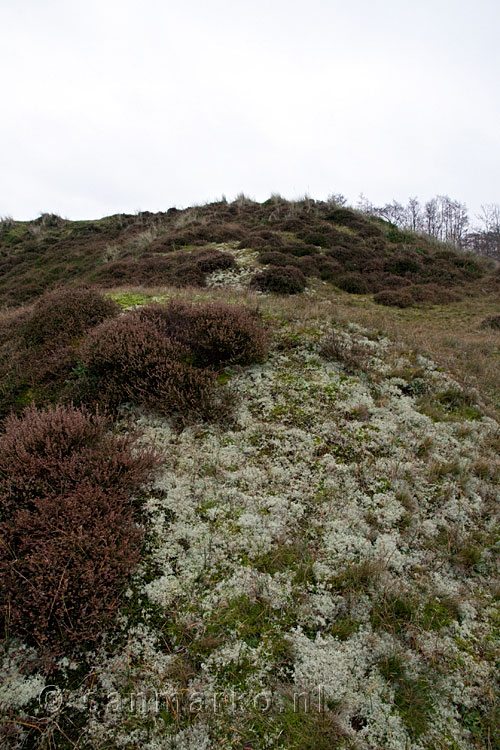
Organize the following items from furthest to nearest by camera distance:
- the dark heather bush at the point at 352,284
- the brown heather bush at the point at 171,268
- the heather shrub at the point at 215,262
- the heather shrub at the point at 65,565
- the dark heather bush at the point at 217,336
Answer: the heather shrub at the point at 215,262 < the dark heather bush at the point at 352,284 < the brown heather bush at the point at 171,268 < the dark heather bush at the point at 217,336 < the heather shrub at the point at 65,565

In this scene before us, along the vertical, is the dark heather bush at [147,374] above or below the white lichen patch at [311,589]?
above

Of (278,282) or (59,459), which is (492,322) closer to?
(278,282)

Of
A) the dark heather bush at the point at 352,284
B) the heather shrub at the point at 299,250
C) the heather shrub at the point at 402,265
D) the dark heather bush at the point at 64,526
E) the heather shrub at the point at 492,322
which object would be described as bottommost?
the dark heather bush at the point at 64,526

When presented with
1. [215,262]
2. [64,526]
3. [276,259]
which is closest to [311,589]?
[64,526]

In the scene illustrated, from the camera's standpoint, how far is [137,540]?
3107 mm

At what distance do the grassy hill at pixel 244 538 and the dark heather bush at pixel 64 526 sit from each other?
2 centimetres

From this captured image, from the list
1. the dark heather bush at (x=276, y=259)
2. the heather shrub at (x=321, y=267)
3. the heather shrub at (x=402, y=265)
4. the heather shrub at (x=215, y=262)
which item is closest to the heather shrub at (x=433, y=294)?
the heather shrub at (x=402, y=265)

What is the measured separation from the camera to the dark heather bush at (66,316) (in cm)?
684

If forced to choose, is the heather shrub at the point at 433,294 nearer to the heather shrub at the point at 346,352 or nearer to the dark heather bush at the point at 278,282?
the dark heather bush at the point at 278,282

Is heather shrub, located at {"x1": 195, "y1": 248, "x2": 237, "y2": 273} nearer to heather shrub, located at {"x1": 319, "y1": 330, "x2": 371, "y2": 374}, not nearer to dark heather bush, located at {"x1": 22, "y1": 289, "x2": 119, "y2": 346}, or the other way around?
dark heather bush, located at {"x1": 22, "y1": 289, "x2": 119, "y2": 346}

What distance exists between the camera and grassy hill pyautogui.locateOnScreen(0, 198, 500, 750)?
224 centimetres

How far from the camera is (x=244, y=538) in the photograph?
327 cm

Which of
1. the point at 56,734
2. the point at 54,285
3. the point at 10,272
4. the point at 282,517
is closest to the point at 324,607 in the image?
the point at 282,517

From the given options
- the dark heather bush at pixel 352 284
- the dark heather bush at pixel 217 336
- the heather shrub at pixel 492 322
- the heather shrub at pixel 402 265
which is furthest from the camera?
the heather shrub at pixel 402 265
